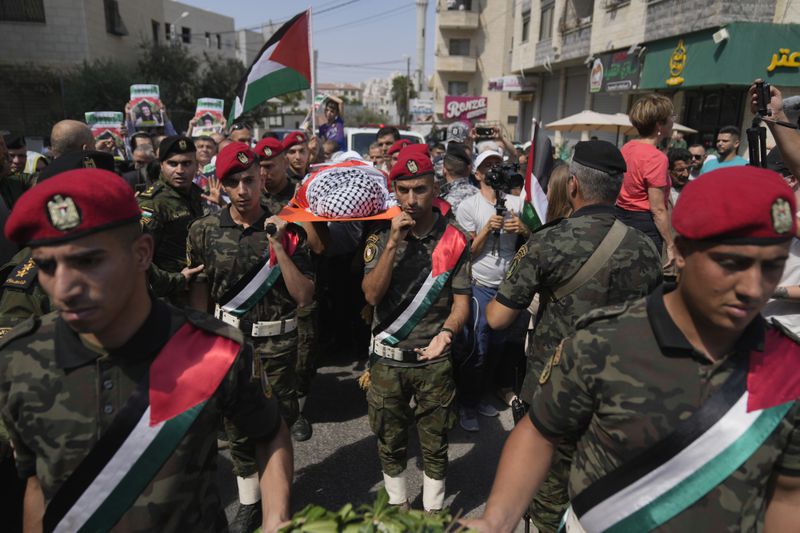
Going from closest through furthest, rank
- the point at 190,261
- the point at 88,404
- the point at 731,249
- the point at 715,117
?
1. the point at 731,249
2. the point at 88,404
3. the point at 190,261
4. the point at 715,117

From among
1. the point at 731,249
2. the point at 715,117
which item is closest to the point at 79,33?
the point at 715,117

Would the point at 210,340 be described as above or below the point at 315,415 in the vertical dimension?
above

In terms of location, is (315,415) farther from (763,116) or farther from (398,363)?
Answer: (763,116)

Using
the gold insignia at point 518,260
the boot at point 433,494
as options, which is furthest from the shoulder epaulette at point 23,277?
the boot at point 433,494

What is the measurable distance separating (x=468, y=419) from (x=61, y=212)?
3.69m

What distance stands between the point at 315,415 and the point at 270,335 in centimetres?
151

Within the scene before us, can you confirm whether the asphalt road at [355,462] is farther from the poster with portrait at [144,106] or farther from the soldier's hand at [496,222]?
the poster with portrait at [144,106]

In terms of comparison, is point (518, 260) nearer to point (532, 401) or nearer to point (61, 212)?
point (532, 401)

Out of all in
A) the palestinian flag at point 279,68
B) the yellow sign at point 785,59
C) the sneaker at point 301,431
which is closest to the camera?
the sneaker at point 301,431

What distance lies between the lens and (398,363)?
10.2 ft

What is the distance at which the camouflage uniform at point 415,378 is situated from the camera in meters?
3.11

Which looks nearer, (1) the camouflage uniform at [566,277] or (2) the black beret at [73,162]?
(1) the camouflage uniform at [566,277]

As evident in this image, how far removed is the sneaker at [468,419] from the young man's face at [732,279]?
3183 mm

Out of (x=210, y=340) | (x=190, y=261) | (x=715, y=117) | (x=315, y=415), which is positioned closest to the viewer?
(x=210, y=340)
